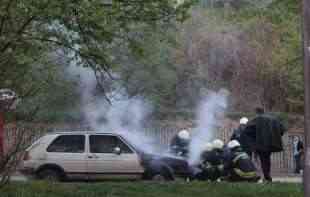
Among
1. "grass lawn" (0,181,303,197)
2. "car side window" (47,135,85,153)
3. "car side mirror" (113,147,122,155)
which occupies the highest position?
"car side window" (47,135,85,153)

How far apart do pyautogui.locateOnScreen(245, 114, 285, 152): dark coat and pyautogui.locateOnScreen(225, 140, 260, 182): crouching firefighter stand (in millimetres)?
334

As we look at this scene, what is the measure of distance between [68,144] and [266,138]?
5.12m

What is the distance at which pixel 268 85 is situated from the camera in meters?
28.3

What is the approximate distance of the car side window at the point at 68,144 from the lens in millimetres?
16469

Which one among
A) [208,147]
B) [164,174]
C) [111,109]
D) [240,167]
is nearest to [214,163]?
[208,147]

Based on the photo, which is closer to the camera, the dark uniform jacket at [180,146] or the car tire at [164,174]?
the car tire at [164,174]

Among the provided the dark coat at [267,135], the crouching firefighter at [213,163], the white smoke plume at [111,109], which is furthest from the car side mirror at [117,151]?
the white smoke plume at [111,109]

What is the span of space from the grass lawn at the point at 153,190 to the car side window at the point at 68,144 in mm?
4589

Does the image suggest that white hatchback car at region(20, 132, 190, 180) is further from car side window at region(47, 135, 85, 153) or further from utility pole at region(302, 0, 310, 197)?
utility pole at region(302, 0, 310, 197)

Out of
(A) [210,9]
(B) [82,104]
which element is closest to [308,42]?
(B) [82,104]

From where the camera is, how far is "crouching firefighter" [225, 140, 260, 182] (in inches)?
552

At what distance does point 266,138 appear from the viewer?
14.0m

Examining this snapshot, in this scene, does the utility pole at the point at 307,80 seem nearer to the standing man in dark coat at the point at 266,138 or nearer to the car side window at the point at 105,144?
the standing man in dark coat at the point at 266,138

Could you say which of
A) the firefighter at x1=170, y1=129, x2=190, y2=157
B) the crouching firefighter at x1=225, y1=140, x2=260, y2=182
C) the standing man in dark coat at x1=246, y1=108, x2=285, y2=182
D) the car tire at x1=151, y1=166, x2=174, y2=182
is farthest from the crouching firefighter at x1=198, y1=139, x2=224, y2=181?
the firefighter at x1=170, y1=129, x2=190, y2=157
